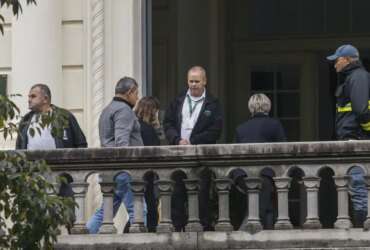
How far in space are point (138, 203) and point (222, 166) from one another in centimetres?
83

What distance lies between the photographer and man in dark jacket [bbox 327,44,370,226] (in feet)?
64.3

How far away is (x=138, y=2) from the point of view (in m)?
22.9

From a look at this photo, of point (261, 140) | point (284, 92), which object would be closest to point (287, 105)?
point (284, 92)

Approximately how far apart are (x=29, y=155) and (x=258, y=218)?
6.99 feet

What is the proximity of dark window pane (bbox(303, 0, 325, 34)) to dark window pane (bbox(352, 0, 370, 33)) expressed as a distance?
411 millimetres

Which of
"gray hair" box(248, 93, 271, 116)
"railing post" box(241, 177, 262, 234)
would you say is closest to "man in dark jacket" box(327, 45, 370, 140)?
"gray hair" box(248, 93, 271, 116)

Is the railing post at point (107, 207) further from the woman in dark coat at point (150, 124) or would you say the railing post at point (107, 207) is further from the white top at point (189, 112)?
the white top at point (189, 112)

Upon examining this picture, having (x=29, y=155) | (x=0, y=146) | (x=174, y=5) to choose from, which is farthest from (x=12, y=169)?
(x=174, y=5)

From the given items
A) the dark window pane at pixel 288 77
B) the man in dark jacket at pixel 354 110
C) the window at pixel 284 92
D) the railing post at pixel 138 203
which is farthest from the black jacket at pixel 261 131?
the dark window pane at pixel 288 77

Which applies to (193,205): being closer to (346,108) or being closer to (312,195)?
(312,195)

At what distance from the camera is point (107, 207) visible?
19.9 metres

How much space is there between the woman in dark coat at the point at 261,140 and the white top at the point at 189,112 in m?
0.43

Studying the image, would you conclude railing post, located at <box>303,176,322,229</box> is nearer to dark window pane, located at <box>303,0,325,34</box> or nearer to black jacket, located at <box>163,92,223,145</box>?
black jacket, located at <box>163,92,223,145</box>

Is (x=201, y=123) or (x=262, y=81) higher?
(x=262, y=81)
